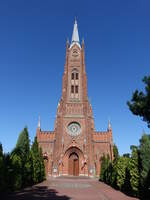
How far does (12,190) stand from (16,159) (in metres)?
2.45

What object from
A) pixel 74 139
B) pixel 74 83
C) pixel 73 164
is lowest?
pixel 73 164

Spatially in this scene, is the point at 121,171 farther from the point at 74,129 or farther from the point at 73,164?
the point at 74,129

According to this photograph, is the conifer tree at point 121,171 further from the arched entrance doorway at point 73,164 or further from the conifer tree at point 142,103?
the arched entrance doorway at point 73,164

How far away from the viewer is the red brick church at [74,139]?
111ft

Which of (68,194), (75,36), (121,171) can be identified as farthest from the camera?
(75,36)

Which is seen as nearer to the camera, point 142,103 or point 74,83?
point 142,103

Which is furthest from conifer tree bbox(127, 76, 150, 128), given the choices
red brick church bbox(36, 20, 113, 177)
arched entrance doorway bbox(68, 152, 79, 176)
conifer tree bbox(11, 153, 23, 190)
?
arched entrance doorway bbox(68, 152, 79, 176)

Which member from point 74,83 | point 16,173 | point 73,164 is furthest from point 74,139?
point 16,173

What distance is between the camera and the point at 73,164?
1401 inches

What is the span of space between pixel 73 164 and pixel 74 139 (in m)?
5.00

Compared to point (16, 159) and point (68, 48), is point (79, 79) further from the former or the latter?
point (16, 159)

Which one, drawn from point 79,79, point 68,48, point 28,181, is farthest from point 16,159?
point 68,48

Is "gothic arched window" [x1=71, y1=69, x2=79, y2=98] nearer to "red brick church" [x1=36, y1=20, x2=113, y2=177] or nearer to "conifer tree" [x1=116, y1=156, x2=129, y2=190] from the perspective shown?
"red brick church" [x1=36, y1=20, x2=113, y2=177]

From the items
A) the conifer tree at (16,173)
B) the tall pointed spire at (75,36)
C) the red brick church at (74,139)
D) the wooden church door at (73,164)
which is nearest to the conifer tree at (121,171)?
the conifer tree at (16,173)
